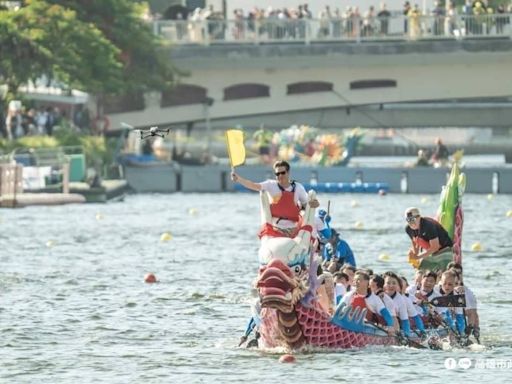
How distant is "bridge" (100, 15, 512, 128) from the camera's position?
3738 inches

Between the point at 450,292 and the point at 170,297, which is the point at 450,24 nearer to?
the point at 170,297

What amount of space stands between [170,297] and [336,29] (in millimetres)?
52123

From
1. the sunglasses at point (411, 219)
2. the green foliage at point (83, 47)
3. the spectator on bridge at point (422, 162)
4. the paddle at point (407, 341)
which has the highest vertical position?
the green foliage at point (83, 47)

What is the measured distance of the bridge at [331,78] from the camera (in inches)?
3738

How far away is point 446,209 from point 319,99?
68119mm

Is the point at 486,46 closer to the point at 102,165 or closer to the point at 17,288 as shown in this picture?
the point at 102,165

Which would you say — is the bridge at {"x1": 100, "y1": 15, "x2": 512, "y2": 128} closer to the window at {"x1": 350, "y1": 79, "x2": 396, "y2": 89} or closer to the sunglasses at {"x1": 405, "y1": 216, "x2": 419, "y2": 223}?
the window at {"x1": 350, "y1": 79, "x2": 396, "y2": 89}

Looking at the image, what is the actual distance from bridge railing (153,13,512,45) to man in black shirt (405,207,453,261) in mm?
56532

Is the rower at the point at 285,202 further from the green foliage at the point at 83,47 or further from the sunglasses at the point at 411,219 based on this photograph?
the green foliage at the point at 83,47

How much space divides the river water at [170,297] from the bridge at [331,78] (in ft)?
55.7

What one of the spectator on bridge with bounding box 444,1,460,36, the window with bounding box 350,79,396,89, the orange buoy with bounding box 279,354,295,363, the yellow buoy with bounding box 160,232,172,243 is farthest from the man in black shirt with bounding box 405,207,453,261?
the window with bounding box 350,79,396,89

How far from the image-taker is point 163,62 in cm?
→ 9506

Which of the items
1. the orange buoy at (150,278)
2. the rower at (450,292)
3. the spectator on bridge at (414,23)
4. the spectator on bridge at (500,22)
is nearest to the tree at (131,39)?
the spectator on bridge at (414,23)

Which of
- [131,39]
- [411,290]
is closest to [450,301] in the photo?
[411,290]
